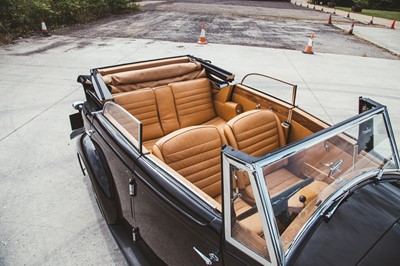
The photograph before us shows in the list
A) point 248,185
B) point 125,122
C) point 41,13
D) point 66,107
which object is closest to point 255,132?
point 125,122

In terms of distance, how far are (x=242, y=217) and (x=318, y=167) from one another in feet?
2.05

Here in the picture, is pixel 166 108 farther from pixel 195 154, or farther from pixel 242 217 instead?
pixel 242 217

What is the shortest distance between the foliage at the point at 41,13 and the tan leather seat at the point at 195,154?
361 inches

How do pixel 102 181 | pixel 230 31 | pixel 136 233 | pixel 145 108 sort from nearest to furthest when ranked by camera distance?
pixel 136 233 < pixel 102 181 < pixel 145 108 < pixel 230 31

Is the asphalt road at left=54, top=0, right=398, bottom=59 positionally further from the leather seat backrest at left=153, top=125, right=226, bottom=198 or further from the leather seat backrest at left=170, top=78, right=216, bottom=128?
the leather seat backrest at left=153, top=125, right=226, bottom=198

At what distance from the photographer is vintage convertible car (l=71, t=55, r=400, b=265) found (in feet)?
4.40

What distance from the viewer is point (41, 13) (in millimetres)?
10391

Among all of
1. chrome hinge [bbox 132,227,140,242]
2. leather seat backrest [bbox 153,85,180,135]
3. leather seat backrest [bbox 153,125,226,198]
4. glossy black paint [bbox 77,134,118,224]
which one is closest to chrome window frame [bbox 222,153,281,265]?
leather seat backrest [bbox 153,125,226,198]

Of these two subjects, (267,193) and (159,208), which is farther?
(159,208)

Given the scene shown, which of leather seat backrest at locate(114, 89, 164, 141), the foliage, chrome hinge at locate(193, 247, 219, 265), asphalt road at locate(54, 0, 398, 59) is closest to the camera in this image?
chrome hinge at locate(193, 247, 219, 265)

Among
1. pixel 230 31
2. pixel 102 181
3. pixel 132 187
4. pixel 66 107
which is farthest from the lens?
pixel 230 31

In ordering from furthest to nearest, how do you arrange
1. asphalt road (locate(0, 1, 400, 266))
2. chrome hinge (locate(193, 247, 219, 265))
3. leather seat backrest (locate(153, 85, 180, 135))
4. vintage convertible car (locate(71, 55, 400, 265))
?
1. leather seat backrest (locate(153, 85, 180, 135))
2. asphalt road (locate(0, 1, 400, 266))
3. chrome hinge (locate(193, 247, 219, 265))
4. vintage convertible car (locate(71, 55, 400, 265))

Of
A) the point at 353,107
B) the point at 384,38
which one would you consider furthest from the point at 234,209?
the point at 384,38

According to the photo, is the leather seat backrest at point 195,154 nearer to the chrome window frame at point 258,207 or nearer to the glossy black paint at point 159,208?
the glossy black paint at point 159,208
